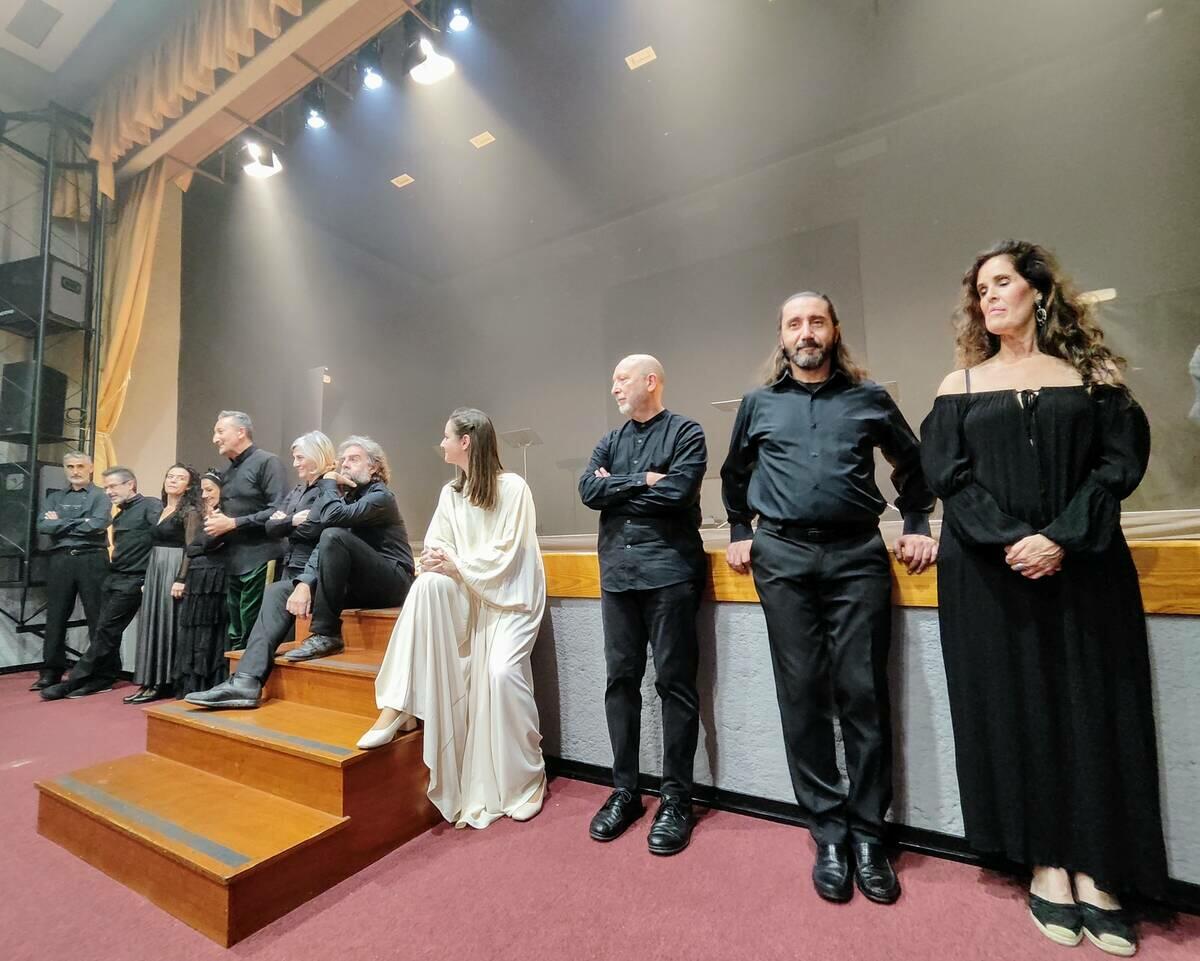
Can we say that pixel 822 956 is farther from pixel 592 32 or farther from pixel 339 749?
pixel 592 32

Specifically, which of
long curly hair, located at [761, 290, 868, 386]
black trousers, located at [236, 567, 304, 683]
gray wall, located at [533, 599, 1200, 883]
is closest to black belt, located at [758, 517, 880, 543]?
gray wall, located at [533, 599, 1200, 883]

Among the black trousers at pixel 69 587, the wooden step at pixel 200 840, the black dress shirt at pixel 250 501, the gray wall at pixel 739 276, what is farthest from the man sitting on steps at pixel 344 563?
the gray wall at pixel 739 276

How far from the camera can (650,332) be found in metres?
6.68

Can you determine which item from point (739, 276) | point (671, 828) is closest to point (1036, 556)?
point (671, 828)

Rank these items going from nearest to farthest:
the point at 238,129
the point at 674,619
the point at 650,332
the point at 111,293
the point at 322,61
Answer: the point at 674,619 < the point at 322,61 < the point at 238,129 < the point at 111,293 < the point at 650,332

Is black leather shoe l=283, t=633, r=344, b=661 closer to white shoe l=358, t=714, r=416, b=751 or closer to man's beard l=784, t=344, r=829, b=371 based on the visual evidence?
white shoe l=358, t=714, r=416, b=751

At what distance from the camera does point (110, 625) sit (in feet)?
12.0

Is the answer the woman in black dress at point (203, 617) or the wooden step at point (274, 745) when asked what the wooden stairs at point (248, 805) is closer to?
the wooden step at point (274, 745)

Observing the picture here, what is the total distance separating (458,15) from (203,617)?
14.1ft

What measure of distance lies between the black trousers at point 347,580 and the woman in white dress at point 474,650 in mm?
537

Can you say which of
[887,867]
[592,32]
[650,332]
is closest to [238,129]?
[592,32]

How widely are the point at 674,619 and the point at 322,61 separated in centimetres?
494

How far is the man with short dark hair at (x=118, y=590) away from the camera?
3.62 m

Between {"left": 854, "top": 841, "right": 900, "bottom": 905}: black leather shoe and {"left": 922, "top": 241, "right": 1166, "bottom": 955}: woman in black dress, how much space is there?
8.1 inches
